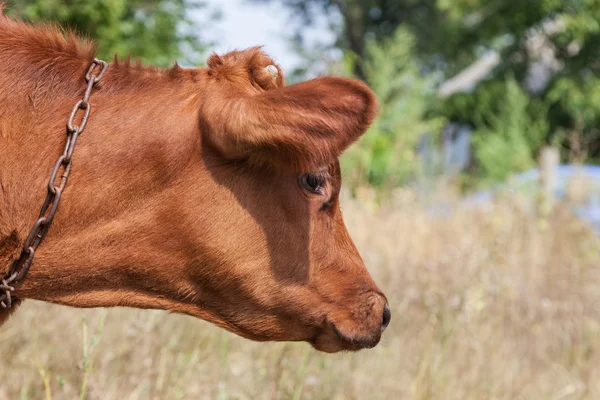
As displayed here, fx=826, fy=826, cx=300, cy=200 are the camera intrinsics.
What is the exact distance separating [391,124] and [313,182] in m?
12.3

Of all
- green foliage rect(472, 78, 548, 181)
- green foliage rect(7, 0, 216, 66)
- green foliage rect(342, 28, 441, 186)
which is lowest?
green foliage rect(7, 0, 216, 66)

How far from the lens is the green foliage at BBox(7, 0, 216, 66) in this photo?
7.66m

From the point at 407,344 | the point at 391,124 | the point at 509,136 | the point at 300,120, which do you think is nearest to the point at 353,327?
the point at 300,120

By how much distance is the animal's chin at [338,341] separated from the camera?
101 inches

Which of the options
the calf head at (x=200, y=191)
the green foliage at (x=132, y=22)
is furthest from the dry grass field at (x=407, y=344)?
the green foliage at (x=132, y=22)

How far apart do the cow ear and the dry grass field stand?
121cm

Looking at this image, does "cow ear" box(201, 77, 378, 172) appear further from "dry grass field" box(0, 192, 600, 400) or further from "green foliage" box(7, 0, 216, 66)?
"green foliage" box(7, 0, 216, 66)

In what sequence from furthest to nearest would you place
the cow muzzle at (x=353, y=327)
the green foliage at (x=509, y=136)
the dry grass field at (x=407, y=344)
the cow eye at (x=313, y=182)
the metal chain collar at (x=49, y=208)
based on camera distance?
the green foliage at (x=509, y=136) < the dry grass field at (x=407, y=344) < the cow muzzle at (x=353, y=327) < the cow eye at (x=313, y=182) < the metal chain collar at (x=49, y=208)

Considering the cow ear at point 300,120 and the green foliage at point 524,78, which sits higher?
the green foliage at point 524,78

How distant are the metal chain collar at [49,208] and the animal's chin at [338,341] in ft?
2.96

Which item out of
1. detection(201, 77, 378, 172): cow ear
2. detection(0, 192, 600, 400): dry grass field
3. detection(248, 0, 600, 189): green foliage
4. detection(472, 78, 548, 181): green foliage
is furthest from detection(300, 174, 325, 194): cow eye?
detection(248, 0, 600, 189): green foliage

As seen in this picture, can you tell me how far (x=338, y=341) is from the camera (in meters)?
2.59

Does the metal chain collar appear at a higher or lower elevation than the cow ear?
lower

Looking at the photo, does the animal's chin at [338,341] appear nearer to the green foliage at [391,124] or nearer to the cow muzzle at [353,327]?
the cow muzzle at [353,327]
